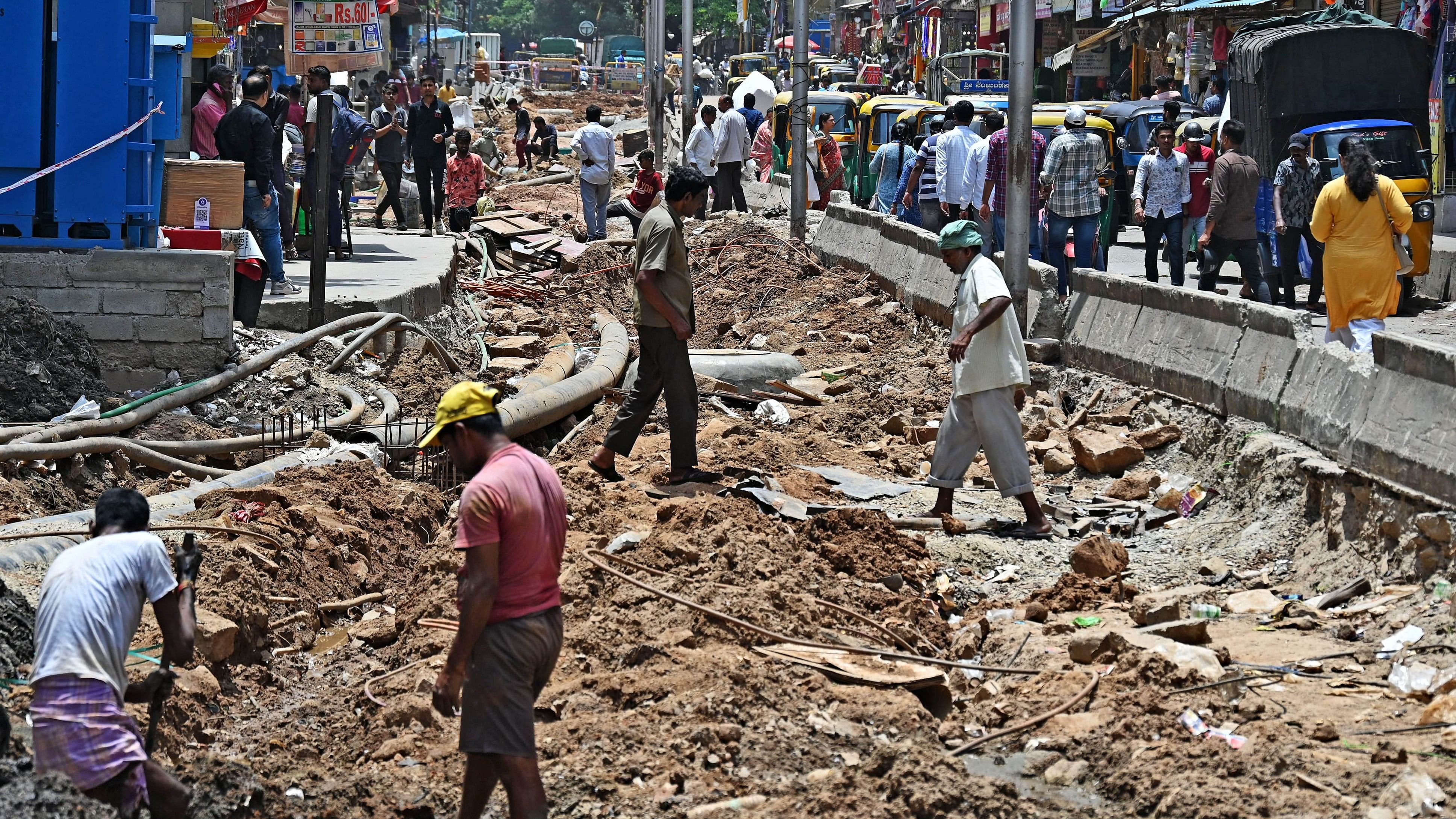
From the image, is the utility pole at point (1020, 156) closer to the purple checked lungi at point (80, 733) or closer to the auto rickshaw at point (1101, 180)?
the auto rickshaw at point (1101, 180)

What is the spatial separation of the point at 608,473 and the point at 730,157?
50.2 feet

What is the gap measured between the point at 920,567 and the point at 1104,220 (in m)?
11.0

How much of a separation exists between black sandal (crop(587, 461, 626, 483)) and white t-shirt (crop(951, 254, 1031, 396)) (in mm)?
2138

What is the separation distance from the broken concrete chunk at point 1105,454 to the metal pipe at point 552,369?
13.1 feet

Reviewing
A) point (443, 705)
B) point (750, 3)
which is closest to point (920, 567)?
point (443, 705)

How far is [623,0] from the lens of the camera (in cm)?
12631

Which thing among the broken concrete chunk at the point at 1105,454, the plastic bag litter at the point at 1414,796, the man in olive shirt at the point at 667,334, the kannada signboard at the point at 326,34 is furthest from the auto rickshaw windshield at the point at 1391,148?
the plastic bag litter at the point at 1414,796

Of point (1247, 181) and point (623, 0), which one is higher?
point (623, 0)

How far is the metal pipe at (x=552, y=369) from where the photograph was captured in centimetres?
1238

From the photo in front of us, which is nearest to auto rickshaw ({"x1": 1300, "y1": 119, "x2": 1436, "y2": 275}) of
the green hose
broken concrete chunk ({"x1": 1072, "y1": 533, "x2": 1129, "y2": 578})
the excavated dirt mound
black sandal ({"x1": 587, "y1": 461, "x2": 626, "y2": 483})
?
broken concrete chunk ({"x1": 1072, "y1": 533, "x2": 1129, "y2": 578})

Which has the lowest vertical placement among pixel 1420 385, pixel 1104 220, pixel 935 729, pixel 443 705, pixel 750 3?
pixel 935 729

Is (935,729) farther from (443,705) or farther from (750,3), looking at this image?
(750,3)

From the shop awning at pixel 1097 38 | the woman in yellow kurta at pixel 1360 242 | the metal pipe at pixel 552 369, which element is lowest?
the metal pipe at pixel 552 369

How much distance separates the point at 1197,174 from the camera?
15305mm
